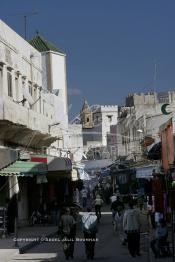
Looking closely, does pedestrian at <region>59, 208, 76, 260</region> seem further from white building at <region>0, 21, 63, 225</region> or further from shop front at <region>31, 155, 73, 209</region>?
shop front at <region>31, 155, 73, 209</region>

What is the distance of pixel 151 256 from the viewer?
16.9 meters

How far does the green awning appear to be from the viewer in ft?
83.0

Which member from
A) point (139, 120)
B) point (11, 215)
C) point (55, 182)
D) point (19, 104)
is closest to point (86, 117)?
point (139, 120)

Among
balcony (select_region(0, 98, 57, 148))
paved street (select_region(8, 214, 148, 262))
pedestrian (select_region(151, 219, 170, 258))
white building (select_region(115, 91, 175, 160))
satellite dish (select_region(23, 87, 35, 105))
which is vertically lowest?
paved street (select_region(8, 214, 148, 262))

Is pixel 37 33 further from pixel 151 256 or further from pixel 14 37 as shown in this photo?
pixel 151 256

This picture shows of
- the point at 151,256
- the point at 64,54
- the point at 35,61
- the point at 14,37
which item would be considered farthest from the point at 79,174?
the point at 151,256

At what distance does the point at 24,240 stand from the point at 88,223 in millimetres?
6012

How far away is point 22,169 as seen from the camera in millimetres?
26594

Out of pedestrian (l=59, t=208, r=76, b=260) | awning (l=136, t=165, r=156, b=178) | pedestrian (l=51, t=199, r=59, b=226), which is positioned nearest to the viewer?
pedestrian (l=59, t=208, r=76, b=260)

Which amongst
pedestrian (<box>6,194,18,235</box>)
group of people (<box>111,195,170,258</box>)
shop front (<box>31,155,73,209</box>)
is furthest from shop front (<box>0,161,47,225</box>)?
group of people (<box>111,195,170,258</box>)

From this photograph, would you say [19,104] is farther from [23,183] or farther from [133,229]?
[133,229]

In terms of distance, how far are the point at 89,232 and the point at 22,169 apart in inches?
369

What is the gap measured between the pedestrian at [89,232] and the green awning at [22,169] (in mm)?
7705

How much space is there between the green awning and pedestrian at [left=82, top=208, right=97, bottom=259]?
303 inches
